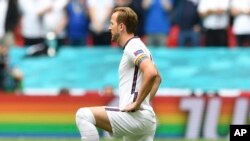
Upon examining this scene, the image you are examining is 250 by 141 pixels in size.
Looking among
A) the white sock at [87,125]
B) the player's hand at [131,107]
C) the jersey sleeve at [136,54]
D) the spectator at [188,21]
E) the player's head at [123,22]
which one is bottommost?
the white sock at [87,125]

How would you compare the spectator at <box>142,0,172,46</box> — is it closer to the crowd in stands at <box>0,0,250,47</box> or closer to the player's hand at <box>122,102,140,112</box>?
the crowd in stands at <box>0,0,250,47</box>

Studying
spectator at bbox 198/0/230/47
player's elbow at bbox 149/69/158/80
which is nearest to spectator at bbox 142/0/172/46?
spectator at bbox 198/0/230/47

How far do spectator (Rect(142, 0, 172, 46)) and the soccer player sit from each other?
9.55 metres

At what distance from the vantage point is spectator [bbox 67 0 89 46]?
59.0ft

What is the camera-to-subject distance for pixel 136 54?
26.9 ft

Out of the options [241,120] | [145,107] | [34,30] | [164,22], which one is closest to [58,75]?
[34,30]

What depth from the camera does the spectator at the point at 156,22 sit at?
17.9 meters

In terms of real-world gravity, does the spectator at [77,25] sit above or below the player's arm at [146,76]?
above

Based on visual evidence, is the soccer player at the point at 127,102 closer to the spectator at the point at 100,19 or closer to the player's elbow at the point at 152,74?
the player's elbow at the point at 152,74

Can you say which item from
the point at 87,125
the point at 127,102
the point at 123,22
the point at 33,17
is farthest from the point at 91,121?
the point at 33,17

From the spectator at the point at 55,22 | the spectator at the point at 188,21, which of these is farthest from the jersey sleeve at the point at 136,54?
the spectator at the point at 55,22

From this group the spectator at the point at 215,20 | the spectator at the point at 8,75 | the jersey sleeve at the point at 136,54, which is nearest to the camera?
the jersey sleeve at the point at 136,54

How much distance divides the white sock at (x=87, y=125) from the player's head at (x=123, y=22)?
0.77m

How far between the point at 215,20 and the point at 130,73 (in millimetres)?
9858
